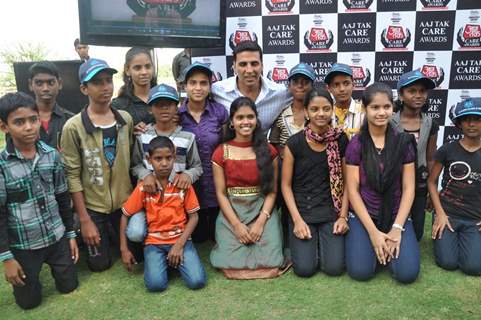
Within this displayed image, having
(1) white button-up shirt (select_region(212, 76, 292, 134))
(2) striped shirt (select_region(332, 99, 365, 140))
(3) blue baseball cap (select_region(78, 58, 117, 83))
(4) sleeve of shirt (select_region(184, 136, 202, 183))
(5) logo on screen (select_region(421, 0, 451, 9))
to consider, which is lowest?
(4) sleeve of shirt (select_region(184, 136, 202, 183))

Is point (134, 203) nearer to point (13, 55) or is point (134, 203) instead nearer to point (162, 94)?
point (162, 94)

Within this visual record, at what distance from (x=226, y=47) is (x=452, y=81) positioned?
7.65 feet

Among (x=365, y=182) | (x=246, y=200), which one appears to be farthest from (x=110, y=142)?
(x=365, y=182)

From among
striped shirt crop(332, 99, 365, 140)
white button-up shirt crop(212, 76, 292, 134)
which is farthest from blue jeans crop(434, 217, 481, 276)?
white button-up shirt crop(212, 76, 292, 134)

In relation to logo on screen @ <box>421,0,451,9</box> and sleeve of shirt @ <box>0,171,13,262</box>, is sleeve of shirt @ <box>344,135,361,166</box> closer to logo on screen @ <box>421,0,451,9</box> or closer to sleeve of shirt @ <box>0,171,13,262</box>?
logo on screen @ <box>421,0,451,9</box>

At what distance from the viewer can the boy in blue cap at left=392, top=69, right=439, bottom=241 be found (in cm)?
313

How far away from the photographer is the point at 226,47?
4328 mm

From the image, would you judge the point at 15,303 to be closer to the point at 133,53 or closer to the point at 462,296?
the point at 133,53

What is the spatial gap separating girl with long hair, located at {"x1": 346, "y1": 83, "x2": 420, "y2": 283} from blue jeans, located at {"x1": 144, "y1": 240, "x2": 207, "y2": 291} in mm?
1049

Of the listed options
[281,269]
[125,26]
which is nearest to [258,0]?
[125,26]

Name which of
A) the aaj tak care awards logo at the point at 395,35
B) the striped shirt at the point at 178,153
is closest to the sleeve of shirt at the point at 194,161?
the striped shirt at the point at 178,153

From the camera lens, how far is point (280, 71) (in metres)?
4.32

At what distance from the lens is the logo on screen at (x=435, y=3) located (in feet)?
13.1

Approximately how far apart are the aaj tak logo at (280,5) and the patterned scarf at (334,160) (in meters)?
1.67
